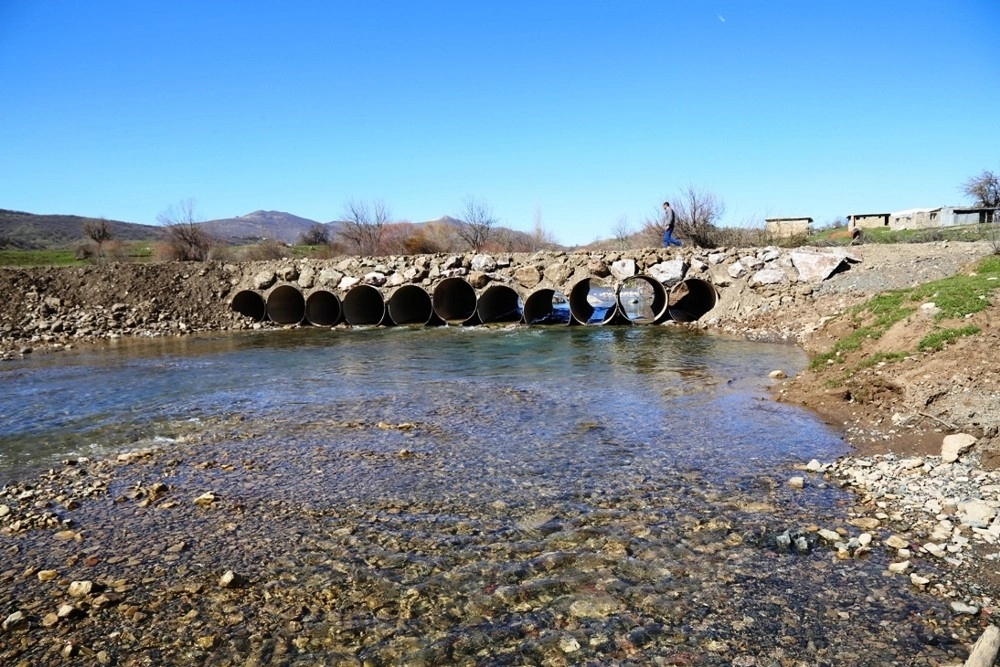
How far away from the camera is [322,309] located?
Answer: 20406 millimetres

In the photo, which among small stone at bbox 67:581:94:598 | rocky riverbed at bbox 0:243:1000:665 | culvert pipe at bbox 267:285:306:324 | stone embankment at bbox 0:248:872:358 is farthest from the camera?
culvert pipe at bbox 267:285:306:324

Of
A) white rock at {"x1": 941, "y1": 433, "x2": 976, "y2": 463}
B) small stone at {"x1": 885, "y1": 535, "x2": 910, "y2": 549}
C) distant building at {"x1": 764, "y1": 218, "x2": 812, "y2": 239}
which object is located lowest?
small stone at {"x1": 885, "y1": 535, "x2": 910, "y2": 549}

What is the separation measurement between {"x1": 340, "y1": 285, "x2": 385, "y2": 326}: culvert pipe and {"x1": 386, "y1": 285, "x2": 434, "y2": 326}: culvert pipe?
1.18ft

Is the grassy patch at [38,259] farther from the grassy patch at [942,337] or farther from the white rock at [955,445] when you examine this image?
the white rock at [955,445]

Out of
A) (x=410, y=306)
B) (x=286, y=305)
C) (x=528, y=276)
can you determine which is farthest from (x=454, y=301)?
(x=286, y=305)

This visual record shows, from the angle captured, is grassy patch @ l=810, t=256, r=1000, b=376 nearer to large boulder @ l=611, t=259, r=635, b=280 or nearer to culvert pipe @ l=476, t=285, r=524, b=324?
large boulder @ l=611, t=259, r=635, b=280

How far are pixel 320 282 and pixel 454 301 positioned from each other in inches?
169

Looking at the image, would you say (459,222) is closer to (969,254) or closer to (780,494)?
(969,254)

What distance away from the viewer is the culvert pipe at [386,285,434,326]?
748 inches

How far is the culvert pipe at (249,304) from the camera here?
67.1 ft

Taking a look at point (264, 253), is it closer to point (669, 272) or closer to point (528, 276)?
point (528, 276)

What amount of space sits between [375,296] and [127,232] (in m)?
77.2

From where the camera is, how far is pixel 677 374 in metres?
10.1

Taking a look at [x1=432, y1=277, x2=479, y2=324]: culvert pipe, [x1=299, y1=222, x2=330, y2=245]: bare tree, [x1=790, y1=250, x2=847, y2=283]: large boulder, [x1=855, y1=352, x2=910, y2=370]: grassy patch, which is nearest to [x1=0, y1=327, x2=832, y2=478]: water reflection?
[x1=855, y1=352, x2=910, y2=370]: grassy patch
